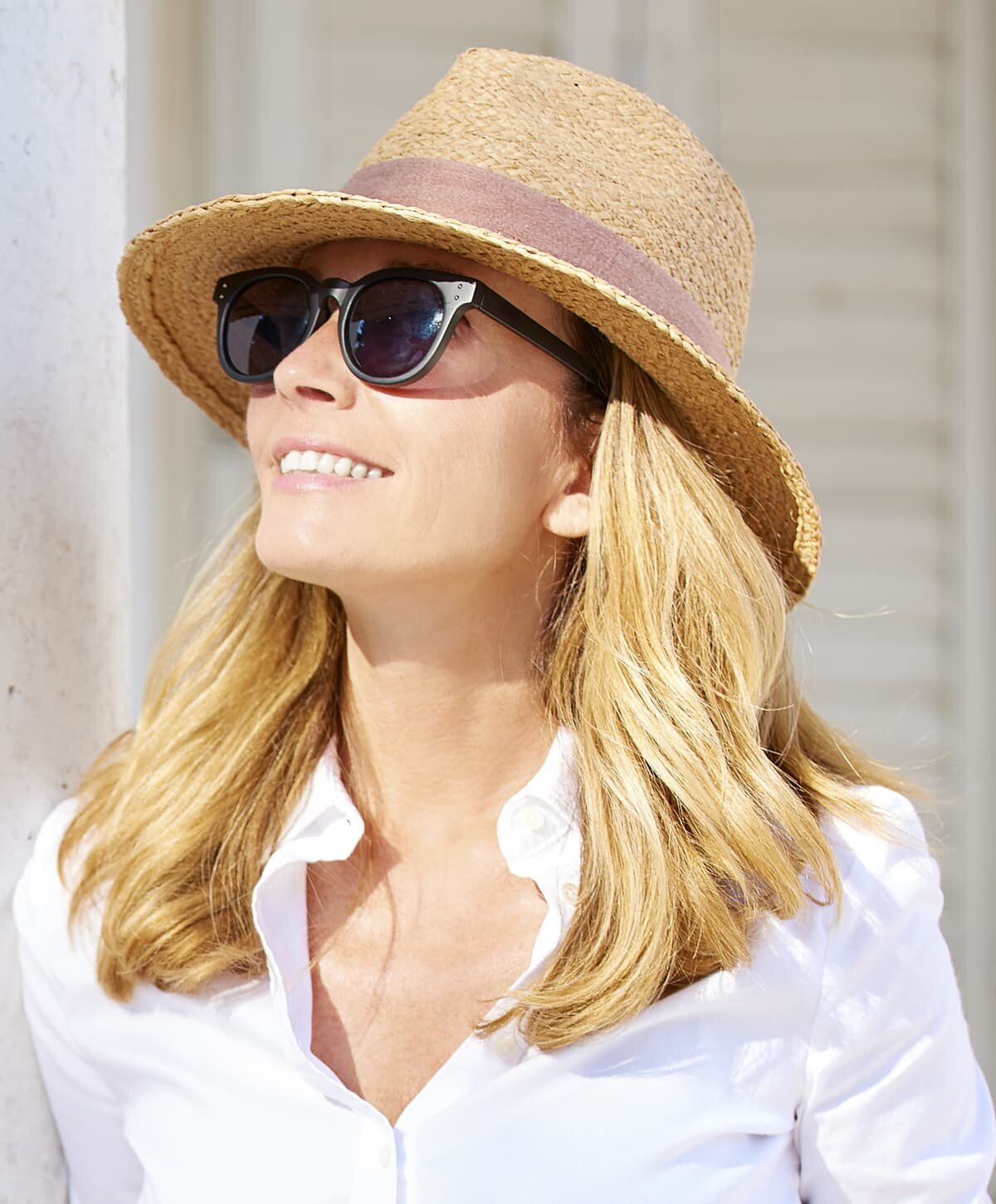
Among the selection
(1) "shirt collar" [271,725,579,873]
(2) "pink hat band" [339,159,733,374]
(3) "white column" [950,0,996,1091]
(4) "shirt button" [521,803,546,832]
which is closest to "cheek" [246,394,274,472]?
(2) "pink hat band" [339,159,733,374]

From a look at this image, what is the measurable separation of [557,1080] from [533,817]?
1.05ft

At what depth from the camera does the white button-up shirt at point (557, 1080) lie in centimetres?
140

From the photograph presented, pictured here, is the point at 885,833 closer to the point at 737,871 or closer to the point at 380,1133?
the point at 737,871

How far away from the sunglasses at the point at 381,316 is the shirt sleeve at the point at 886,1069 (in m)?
0.77

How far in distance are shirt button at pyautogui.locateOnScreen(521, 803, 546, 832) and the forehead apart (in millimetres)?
600

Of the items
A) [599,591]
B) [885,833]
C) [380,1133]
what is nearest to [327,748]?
[599,591]

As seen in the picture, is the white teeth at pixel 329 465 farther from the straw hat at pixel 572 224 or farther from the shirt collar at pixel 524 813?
the shirt collar at pixel 524 813

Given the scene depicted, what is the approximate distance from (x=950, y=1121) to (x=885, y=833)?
0.34m

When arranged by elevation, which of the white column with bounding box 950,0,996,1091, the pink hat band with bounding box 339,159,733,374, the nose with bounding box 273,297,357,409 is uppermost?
the pink hat band with bounding box 339,159,733,374

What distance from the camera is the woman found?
1439 mm

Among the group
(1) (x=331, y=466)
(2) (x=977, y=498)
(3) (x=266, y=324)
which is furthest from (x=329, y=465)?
(2) (x=977, y=498)

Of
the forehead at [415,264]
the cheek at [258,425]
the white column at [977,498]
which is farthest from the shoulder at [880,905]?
the white column at [977,498]

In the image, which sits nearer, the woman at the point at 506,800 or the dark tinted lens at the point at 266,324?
the woman at the point at 506,800

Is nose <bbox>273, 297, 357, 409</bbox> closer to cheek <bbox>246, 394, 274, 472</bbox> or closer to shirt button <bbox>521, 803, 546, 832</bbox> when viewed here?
cheek <bbox>246, 394, 274, 472</bbox>
